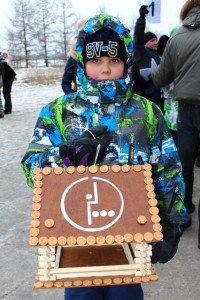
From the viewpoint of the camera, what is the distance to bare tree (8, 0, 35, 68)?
39781 millimetres

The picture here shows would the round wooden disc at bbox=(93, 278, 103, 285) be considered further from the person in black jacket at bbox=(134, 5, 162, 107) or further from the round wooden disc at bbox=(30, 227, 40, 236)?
the person in black jacket at bbox=(134, 5, 162, 107)

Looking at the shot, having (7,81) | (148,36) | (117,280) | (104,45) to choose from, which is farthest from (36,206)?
(7,81)

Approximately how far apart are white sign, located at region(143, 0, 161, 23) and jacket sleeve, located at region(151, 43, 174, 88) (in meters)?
0.42

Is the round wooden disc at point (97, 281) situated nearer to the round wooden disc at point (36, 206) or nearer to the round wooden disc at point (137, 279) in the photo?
the round wooden disc at point (137, 279)

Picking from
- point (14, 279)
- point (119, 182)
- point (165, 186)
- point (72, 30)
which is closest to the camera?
point (119, 182)

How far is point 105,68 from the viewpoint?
5.33ft

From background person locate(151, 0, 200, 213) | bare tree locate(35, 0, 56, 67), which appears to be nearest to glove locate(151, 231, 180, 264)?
background person locate(151, 0, 200, 213)

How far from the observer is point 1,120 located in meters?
8.48

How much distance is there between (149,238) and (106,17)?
103 centimetres

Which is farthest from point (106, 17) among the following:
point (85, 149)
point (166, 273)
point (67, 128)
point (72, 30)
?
point (72, 30)

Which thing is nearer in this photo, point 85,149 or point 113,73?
point 85,149

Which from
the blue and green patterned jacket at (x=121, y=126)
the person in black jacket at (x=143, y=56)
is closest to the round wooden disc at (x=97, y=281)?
the blue and green patterned jacket at (x=121, y=126)

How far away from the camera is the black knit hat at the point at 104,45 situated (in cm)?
163

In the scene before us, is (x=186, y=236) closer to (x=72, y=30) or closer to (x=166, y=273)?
(x=166, y=273)
